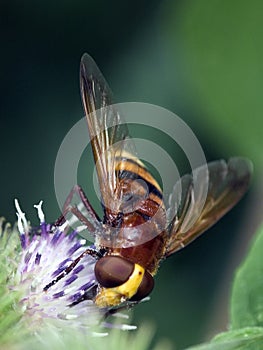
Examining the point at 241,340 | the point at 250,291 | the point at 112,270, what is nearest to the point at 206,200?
the point at 250,291

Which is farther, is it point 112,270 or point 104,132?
point 104,132

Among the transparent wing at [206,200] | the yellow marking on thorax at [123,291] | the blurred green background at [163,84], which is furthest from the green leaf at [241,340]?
the blurred green background at [163,84]

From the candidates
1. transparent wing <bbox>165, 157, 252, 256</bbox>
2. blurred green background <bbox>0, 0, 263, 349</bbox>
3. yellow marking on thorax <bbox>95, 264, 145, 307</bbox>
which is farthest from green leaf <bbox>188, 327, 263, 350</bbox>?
blurred green background <bbox>0, 0, 263, 349</bbox>

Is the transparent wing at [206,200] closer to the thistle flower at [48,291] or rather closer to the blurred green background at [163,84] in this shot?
the thistle flower at [48,291]

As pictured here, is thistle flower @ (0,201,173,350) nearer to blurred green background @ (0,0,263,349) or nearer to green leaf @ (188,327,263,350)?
green leaf @ (188,327,263,350)

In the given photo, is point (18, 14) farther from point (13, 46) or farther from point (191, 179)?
point (191, 179)

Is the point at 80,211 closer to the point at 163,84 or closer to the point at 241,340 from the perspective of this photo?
the point at 241,340

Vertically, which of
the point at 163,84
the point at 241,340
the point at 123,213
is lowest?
the point at 241,340
